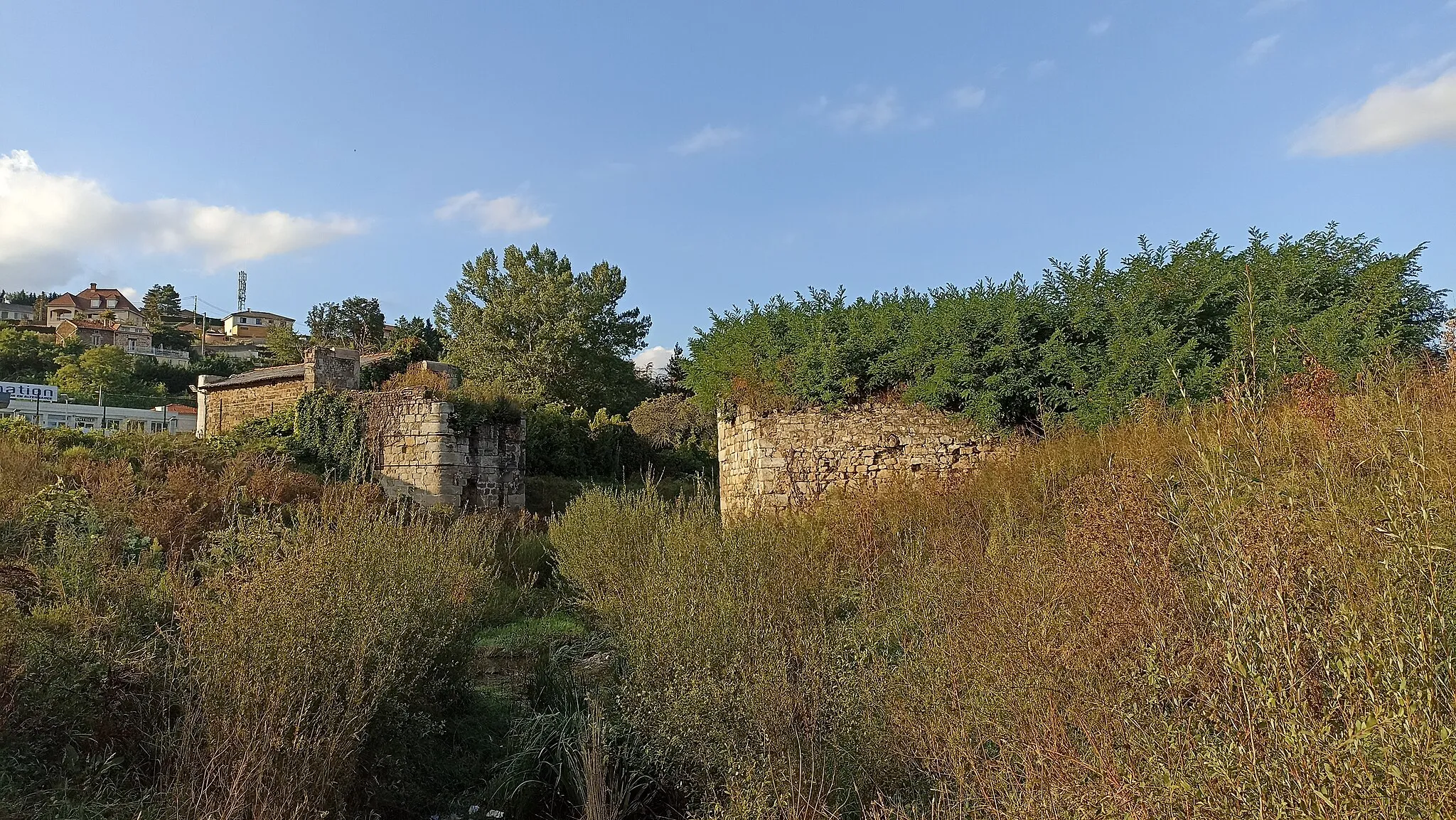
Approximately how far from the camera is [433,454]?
47.3 ft

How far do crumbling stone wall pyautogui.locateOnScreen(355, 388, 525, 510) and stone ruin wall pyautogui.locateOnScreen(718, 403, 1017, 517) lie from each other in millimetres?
A: 6592

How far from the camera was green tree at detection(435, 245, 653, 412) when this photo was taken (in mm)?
29328

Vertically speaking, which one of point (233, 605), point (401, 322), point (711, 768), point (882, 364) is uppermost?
point (401, 322)

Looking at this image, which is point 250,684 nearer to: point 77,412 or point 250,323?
point 77,412

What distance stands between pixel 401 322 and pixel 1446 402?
164 ft

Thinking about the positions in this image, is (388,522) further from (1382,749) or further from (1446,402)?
(1446,402)

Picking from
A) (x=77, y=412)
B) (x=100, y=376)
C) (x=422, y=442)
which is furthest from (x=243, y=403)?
(x=100, y=376)

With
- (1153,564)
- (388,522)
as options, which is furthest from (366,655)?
(1153,564)

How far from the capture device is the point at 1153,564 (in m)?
3.53

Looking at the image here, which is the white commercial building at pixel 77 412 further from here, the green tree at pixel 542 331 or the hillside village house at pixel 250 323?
the hillside village house at pixel 250 323

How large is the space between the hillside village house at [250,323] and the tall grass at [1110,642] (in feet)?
257

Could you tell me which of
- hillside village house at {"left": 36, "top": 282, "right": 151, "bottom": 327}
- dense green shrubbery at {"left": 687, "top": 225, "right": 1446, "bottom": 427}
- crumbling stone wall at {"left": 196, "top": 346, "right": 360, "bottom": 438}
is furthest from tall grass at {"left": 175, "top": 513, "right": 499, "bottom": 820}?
hillside village house at {"left": 36, "top": 282, "right": 151, "bottom": 327}

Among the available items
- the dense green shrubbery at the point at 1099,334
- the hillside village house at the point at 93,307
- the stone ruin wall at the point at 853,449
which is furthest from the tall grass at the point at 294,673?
the hillside village house at the point at 93,307

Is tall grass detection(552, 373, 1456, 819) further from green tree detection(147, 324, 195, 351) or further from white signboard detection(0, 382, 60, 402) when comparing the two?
green tree detection(147, 324, 195, 351)
